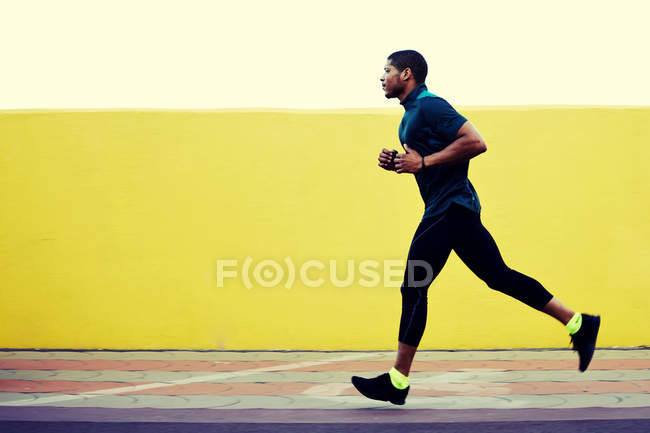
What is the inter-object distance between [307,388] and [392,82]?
1583 millimetres

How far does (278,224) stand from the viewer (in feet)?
17.1

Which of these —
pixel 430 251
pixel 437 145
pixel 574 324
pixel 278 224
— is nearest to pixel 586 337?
pixel 574 324

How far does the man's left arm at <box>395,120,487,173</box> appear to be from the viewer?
3613 mm

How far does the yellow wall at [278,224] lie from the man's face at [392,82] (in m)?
1.30

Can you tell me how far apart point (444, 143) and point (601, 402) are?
1388mm

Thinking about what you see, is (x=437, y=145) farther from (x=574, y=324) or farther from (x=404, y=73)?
(x=574, y=324)

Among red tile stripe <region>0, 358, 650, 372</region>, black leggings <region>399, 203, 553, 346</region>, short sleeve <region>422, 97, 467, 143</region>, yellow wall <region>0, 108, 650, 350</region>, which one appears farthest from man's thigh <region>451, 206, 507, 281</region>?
yellow wall <region>0, 108, 650, 350</region>

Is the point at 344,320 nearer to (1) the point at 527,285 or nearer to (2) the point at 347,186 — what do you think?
(2) the point at 347,186

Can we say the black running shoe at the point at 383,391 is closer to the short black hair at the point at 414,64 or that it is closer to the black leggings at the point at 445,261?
the black leggings at the point at 445,261

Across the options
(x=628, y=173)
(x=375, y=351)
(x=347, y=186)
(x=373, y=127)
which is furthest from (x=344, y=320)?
(x=628, y=173)

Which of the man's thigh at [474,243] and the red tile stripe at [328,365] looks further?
the red tile stripe at [328,365]

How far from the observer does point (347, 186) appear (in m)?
5.21

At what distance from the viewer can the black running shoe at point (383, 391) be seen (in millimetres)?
3604

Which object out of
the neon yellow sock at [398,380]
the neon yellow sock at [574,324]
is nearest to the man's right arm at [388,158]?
the neon yellow sock at [398,380]
